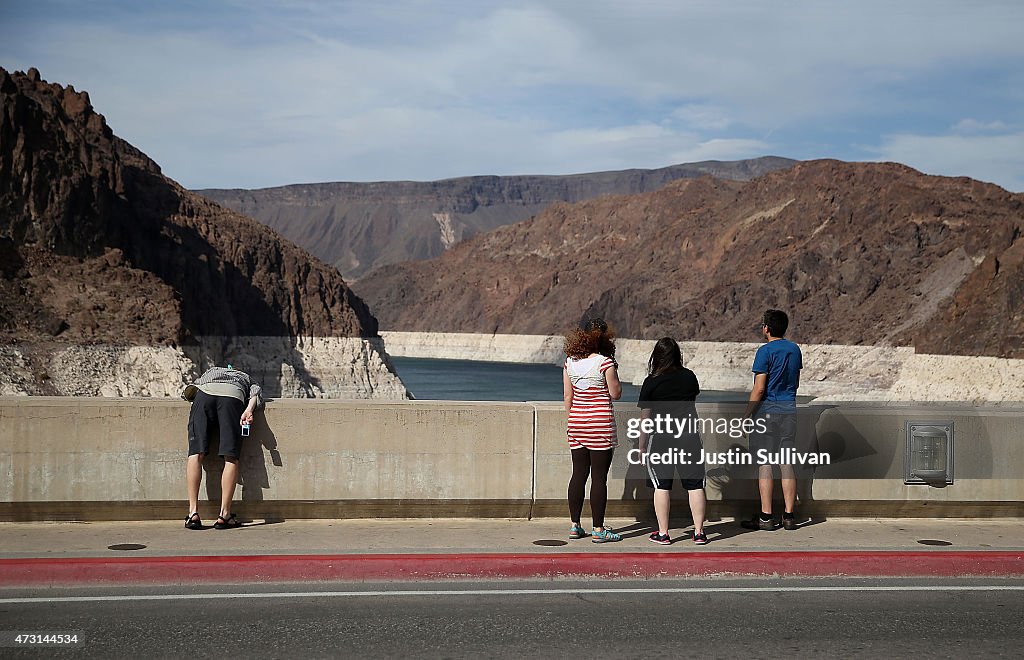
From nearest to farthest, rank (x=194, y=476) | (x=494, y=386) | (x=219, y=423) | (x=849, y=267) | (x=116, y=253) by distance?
(x=194, y=476) → (x=219, y=423) → (x=116, y=253) → (x=494, y=386) → (x=849, y=267)

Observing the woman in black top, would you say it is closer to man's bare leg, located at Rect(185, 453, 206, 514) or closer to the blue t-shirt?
the blue t-shirt

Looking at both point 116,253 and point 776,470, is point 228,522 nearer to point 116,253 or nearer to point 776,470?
point 776,470

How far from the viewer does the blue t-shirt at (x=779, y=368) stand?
1048 cm

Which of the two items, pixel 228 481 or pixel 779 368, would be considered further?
pixel 779 368

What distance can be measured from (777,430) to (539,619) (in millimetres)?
3677

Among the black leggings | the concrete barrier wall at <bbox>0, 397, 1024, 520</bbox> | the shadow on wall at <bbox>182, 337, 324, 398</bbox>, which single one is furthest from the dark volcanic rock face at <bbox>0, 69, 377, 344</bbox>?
the black leggings

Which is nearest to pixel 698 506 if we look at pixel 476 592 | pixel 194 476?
pixel 476 592

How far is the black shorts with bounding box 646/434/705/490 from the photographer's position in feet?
32.5

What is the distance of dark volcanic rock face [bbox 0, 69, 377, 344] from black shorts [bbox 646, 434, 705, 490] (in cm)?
5955

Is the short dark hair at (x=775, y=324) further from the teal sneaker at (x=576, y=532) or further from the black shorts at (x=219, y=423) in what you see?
the black shorts at (x=219, y=423)

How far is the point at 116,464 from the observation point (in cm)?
1045

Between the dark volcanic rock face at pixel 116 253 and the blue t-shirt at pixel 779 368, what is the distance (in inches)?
2344

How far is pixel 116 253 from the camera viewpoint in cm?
7719

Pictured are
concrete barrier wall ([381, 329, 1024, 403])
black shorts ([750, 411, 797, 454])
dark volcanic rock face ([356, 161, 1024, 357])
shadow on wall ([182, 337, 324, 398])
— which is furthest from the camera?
shadow on wall ([182, 337, 324, 398])
